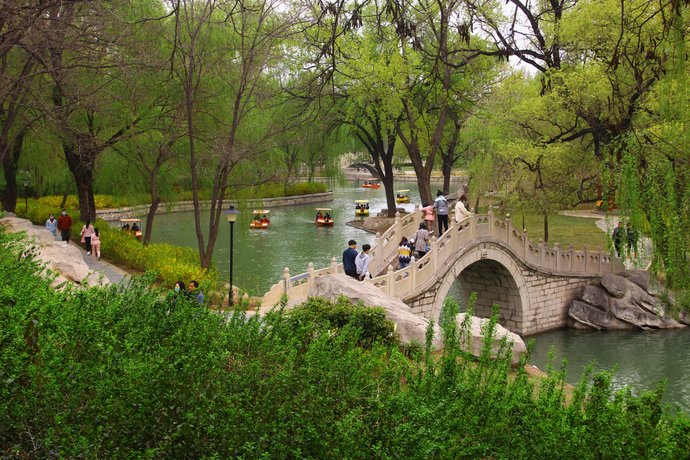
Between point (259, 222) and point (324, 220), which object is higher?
point (259, 222)

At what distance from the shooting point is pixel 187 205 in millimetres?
42812

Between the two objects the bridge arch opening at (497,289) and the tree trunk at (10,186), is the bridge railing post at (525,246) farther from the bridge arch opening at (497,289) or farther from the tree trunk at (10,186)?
the tree trunk at (10,186)

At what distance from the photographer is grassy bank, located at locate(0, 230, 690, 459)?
15.7ft

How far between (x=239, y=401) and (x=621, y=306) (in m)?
19.5

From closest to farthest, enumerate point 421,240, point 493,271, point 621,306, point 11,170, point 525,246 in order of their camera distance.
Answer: point 421,240 < point 525,246 < point 621,306 < point 493,271 < point 11,170

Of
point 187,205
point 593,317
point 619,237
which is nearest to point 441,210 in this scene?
point 619,237

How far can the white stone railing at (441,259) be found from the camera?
51.4 feet

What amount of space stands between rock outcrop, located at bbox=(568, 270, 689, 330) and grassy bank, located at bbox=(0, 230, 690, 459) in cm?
1681

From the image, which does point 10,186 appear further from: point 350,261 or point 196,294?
point 196,294

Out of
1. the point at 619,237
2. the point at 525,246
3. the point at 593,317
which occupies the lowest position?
the point at 593,317

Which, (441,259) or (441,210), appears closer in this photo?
(441,259)

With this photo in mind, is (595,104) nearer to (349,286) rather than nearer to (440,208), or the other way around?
(440,208)

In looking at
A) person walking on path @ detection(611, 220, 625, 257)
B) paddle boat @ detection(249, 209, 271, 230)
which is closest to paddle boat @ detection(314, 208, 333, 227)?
paddle boat @ detection(249, 209, 271, 230)

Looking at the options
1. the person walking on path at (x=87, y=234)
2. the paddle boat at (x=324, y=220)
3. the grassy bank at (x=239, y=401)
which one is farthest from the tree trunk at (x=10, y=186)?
the grassy bank at (x=239, y=401)
